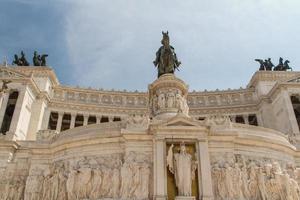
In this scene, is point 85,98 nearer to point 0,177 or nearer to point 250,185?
point 0,177

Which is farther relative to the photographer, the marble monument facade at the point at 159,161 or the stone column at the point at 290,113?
the stone column at the point at 290,113

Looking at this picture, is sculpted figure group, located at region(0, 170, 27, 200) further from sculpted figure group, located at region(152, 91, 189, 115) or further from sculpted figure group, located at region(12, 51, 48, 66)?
sculpted figure group, located at region(12, 51, 48, 66)

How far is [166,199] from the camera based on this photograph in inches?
552

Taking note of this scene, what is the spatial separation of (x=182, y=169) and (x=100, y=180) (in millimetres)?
3967

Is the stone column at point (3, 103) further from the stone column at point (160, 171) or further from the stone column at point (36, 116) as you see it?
the stone column at point (160, 171)

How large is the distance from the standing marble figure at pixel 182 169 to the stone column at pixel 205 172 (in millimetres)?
407

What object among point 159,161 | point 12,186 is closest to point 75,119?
point 12,186

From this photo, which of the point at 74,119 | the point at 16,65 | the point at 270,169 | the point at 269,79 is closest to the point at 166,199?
the point at 270,169

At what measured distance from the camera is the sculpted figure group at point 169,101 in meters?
21.0

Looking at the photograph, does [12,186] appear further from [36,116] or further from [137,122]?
[36,116]

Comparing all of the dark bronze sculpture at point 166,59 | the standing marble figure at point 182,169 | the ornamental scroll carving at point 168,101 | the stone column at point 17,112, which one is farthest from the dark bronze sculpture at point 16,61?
the standing marble figure at point 182,169

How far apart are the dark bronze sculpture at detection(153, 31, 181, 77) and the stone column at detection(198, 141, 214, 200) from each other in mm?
10003

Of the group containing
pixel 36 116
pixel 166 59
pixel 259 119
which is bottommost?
pixel 166 59

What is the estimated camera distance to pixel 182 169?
48.2 feet
